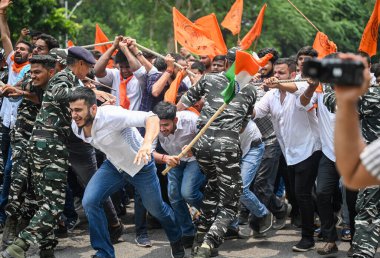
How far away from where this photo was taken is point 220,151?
7293 mm

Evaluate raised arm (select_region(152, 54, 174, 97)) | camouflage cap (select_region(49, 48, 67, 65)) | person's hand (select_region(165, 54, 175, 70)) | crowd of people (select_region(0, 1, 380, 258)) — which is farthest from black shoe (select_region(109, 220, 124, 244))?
person's hand (select_region(165, 54, 175, 70))

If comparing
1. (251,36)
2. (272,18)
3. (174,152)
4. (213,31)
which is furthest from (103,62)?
(272,18)

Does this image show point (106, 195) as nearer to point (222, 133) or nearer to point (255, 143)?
point (222, 133)

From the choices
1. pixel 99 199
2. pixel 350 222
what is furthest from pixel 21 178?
pixel 350 222

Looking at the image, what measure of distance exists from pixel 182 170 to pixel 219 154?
2.43 ft

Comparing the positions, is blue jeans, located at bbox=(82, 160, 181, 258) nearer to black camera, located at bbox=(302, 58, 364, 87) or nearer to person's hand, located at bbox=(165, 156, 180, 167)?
person's hand, located at bbox=(165, 156, 180, 167)

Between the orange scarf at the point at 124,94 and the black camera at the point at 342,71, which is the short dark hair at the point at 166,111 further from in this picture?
the black camera at the point at 342,71

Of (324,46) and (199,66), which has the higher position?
(324,46)

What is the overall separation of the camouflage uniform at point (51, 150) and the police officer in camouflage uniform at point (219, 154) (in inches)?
50.0

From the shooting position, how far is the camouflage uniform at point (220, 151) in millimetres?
7312

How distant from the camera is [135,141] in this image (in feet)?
22.7

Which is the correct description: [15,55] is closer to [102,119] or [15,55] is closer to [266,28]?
[102,119]

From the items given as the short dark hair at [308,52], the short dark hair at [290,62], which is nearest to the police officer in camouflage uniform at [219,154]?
the short dark hair at [308,52]

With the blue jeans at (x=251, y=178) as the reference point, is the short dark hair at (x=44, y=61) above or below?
above
